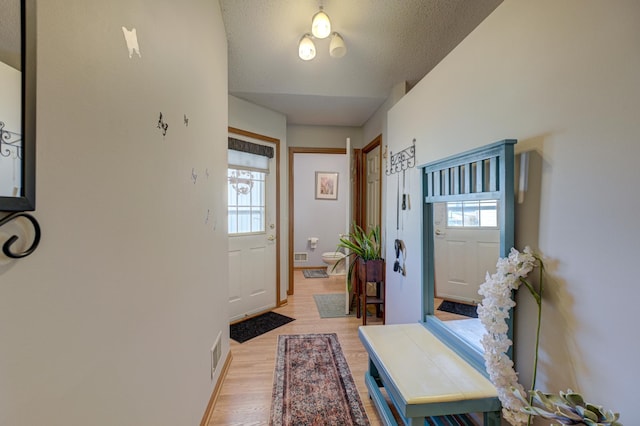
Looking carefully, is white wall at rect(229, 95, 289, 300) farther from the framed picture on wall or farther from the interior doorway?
the framed picture on wall

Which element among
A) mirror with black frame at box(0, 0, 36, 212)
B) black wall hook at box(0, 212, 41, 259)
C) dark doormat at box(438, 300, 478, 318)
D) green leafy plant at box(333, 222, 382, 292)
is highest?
mirror with black frame at box(0, 0, 36, 212)

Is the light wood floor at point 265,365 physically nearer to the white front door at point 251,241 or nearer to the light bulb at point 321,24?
the white front door at point 251,241

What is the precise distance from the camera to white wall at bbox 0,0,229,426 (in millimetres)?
537

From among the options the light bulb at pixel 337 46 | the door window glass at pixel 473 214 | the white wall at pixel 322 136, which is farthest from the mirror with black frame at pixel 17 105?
the white wall at pixel 322 136

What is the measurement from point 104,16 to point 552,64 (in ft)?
4.72

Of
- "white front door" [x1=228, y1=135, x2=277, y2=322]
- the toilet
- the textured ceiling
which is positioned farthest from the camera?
the toilet

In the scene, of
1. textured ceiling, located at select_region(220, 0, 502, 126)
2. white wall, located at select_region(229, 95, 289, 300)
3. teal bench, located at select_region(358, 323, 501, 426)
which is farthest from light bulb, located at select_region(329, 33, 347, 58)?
teal bench, located at select_region(358, 323, 501, 426)

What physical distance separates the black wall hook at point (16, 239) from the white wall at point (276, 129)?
8.47 feet

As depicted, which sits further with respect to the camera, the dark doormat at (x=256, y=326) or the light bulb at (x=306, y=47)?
the dark doormat at (x=256, y=326)

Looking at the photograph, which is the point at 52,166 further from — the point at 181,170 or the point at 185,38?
the point at 185,38

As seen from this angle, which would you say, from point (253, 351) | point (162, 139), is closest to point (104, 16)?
point (162, 139)

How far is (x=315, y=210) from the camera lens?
5.80 metres

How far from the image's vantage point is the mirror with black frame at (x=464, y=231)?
1.18m

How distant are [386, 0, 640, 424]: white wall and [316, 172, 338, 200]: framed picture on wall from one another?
450 centimetres
